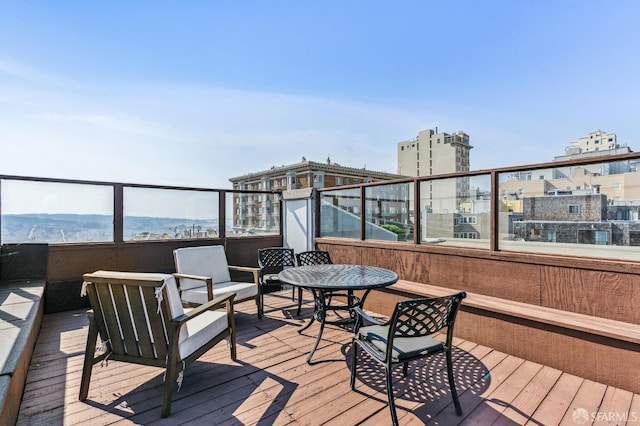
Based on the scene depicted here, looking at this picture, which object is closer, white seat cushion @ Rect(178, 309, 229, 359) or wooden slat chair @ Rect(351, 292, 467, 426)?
wooden slat chair @ Rect(351, 292, 467, 426)

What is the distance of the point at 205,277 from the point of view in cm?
349

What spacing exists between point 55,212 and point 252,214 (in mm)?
2832

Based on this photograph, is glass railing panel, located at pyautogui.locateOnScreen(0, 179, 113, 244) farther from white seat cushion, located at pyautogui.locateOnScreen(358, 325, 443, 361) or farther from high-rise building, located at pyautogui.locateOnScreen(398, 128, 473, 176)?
high-rise building, located at pyautogui.locateOnScreen(398, 128, 473, 176)

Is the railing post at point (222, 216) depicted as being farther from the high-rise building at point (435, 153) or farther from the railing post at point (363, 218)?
the high-rise building at point (435, 153)

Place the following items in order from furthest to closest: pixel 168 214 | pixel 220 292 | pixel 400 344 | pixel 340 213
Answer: pixel 340 213 < pixel 168 214 < pixel 220 292 < pixel 400 344

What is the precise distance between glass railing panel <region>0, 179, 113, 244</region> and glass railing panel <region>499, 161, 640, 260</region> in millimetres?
5268

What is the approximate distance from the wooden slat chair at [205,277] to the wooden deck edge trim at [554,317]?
2.04 m

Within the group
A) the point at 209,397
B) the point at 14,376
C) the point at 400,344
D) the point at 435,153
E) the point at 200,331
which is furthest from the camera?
the point at 435,153

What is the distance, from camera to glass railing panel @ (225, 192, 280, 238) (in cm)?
535

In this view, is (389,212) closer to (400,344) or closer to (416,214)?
(416,214)

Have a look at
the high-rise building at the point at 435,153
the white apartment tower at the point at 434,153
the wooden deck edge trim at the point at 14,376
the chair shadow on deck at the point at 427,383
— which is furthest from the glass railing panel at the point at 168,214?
the high-rise building at the point at 435,153

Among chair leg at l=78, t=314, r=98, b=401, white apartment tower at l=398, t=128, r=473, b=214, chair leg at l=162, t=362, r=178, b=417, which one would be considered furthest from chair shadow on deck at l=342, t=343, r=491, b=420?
white apartment tower at l=398, t=128, r=473, b=214

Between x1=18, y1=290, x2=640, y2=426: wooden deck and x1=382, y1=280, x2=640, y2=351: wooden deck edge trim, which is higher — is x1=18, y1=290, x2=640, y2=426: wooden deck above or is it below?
below

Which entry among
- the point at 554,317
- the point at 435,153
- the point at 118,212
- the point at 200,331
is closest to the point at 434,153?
the point at 435,153
